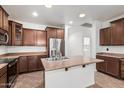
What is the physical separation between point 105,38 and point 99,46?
1.94 feet

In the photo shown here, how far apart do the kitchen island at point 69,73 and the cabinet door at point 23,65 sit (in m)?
1.71

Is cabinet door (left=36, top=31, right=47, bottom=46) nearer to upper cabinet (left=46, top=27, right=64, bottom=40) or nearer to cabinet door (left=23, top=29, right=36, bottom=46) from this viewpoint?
cabinet door (left=23, top=29, right=36, bottom=46)

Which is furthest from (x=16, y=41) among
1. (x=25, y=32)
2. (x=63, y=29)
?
(x=63, y=29)

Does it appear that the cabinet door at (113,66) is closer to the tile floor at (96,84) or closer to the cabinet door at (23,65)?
the tile floor at (96,84)

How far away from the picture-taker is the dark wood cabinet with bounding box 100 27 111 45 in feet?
12.8

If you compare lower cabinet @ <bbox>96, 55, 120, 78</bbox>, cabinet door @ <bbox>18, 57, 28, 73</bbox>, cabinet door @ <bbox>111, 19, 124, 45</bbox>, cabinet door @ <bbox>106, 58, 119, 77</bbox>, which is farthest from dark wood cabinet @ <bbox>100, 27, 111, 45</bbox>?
cabinet door @ <bbox>18, 57, 28, 73</bbox>

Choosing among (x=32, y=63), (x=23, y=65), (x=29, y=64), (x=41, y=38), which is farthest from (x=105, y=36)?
(x=23, y=65)

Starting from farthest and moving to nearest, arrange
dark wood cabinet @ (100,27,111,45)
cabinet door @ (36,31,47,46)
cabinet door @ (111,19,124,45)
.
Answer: cabinet door @ (36,31,47,46), dark wood cabinet @ (100,27,111,45), cabinet door @ (111,19,124,45)

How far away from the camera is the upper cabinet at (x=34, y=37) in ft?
13.7

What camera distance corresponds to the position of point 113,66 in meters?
3.37

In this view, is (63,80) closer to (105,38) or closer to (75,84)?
(75,84)

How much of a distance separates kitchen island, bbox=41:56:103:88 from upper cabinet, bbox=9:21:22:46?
1918 mm

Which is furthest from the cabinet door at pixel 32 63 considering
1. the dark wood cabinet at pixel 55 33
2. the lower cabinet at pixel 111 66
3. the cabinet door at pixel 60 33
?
the lower cabinet at pixel 111 66
